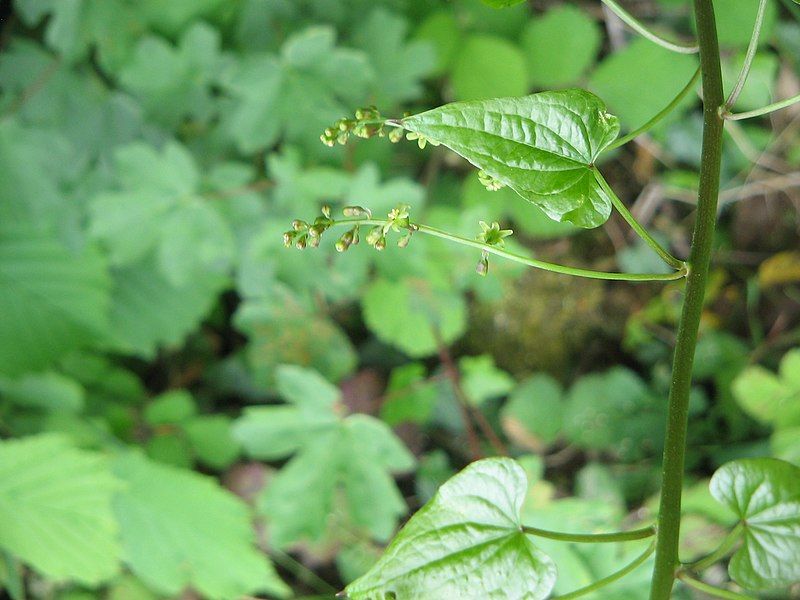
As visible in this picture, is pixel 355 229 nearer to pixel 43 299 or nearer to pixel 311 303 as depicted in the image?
pixel 43 299

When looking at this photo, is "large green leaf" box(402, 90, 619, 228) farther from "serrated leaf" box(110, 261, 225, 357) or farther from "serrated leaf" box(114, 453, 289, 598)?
"serrated leaf" box(110, 261, 225, 357)

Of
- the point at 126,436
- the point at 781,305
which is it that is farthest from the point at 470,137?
the point at 781,305

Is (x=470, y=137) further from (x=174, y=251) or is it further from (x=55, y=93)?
(x=55, y=93)

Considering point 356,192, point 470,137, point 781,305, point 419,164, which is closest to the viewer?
point 470,137

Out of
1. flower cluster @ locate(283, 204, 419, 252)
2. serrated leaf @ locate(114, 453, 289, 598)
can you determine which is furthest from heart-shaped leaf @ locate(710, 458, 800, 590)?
serrated leaf @ locate(114, 453, 289, 598)

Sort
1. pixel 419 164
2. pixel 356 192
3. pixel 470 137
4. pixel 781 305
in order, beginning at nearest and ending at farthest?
pixel 470 137
pixel 356 192
pixel 419 164
pixel 781 305

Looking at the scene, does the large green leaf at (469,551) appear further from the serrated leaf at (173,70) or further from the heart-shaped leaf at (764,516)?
the serrated leaf at (173,70)

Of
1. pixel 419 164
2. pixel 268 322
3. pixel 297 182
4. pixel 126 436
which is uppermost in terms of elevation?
pixel 419 164
